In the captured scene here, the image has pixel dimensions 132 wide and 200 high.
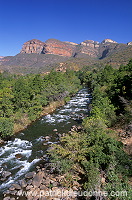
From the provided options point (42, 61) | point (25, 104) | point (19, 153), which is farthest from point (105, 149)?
point (42, 61)

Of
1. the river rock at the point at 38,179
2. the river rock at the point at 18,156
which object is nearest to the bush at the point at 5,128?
the river rock at the point at 18,156

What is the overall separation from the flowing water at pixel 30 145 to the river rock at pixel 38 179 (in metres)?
1.50

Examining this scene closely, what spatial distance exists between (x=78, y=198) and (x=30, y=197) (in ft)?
9.97

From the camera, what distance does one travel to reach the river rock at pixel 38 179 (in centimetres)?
930

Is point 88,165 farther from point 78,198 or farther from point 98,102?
point 98,102

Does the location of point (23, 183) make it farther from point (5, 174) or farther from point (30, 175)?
point (5, 174)

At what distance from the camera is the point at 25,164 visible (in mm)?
12156

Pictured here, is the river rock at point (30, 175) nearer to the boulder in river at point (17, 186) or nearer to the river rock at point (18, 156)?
the boulder in river at point (17, 186)

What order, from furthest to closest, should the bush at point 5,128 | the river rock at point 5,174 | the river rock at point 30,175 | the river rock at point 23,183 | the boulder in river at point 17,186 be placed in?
1. the bush at point 5,128
2. the river rock at point 5,174
3. the river rock at point 30,175
4. the river rock at point 23,183
5. the boulder in river at point 17,186

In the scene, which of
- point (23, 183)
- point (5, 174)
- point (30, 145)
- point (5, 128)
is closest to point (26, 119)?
point (5, 128)

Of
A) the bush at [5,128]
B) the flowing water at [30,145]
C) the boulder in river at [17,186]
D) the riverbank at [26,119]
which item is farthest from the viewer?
the riverbank at [26,119]

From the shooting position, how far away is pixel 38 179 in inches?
380

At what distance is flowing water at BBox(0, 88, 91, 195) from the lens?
11.5 metres

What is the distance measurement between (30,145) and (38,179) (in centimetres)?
618
